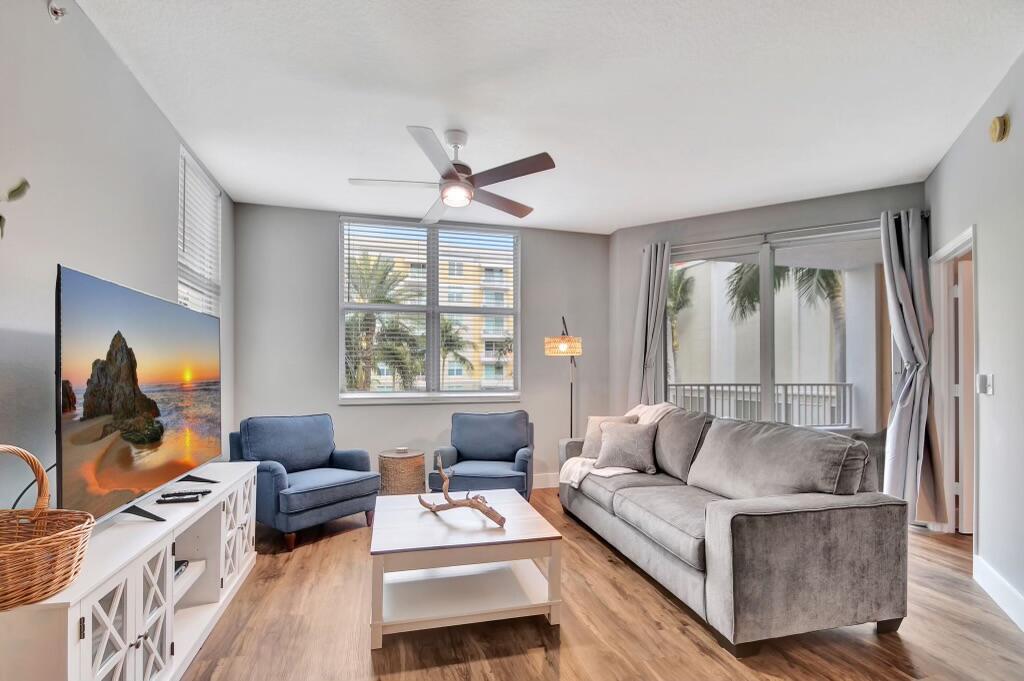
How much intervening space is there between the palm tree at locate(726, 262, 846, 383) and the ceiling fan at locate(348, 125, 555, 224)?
2532 millimetres

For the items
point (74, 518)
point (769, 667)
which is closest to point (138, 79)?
point (74, 518)

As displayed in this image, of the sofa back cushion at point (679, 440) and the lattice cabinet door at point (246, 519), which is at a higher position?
the sofa back cushion at point (679, 440)

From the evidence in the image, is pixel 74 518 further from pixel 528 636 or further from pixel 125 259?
pixel 528 636

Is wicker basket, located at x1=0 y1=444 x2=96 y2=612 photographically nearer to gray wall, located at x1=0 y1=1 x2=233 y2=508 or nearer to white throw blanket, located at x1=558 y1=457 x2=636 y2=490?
gray wall, located at x1=0 y1=1 x2=233 y2=508

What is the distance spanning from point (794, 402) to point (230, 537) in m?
4.37

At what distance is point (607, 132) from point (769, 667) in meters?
2.77

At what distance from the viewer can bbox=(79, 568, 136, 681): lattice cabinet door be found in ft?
4.39

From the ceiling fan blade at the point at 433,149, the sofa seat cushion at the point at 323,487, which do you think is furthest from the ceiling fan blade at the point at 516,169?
the sofa seat cushion at the point at 323,487

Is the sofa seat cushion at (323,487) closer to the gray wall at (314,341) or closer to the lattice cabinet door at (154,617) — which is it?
the gray wall at (314,341)

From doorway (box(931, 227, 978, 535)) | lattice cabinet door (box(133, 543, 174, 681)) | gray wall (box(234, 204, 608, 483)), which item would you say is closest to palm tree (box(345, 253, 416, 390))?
gray wall (box(234, 204, 608, 483))

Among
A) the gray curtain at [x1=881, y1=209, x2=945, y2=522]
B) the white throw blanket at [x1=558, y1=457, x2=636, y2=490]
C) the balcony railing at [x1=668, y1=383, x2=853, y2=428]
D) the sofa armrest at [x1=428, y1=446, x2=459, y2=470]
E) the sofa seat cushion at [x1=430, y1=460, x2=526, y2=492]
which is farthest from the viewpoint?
the balcony railing at [x1=668, y1=383, x2=853, y2=428]

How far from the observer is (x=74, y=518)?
1289 millimetres

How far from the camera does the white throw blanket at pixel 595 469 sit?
3584mm

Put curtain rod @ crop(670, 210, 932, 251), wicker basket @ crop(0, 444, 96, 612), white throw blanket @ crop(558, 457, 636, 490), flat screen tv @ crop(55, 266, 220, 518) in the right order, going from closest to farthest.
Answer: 1. wicker basket @ crop(0, 444, 96, 612)
2. flat screen tv @ crop(55, 266, 220, 518)
3. white throw blanket @ crop(558, 457, 636, 490)
4. curtain rod @ crop(670, 210, 932, 251)
